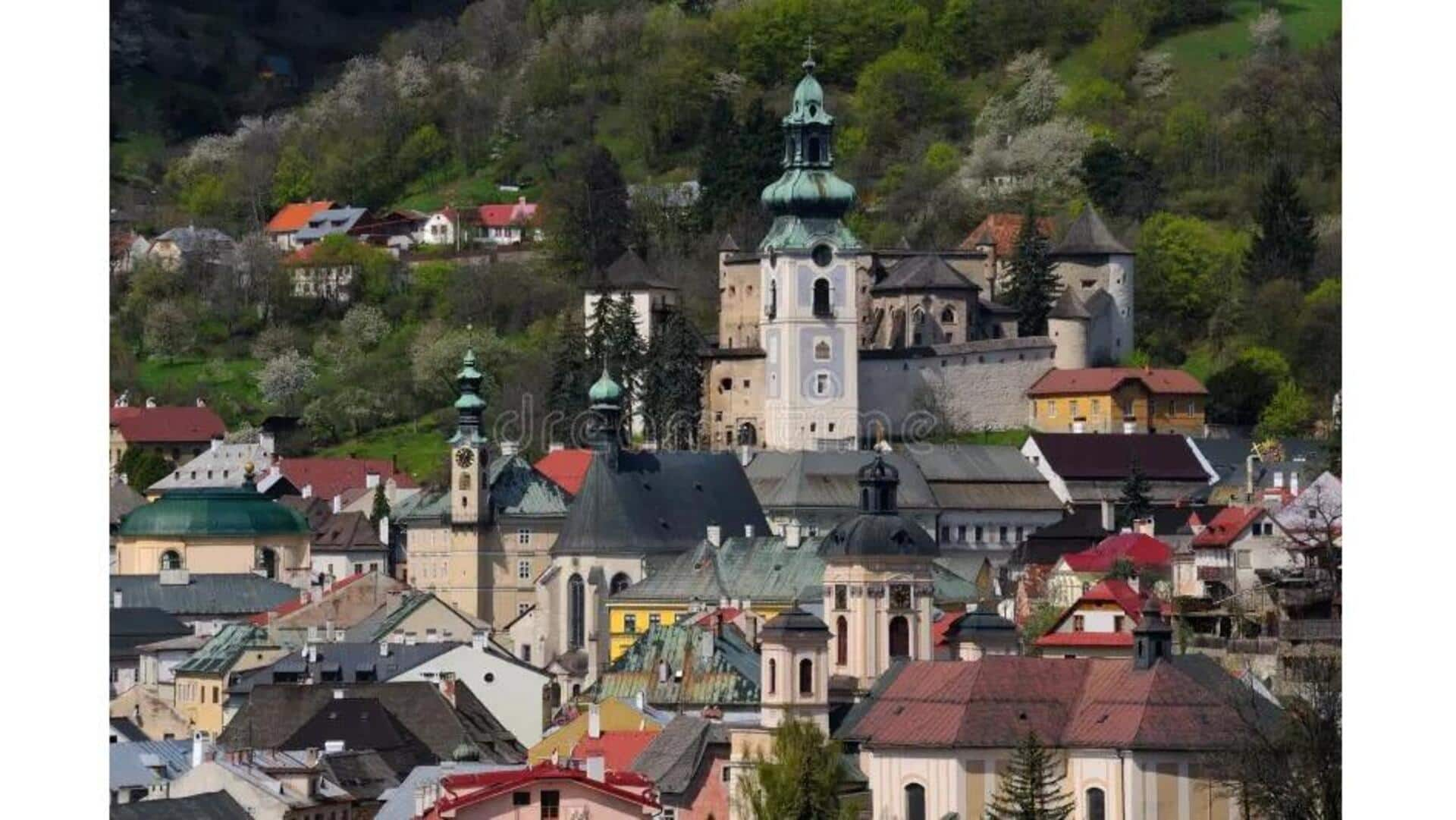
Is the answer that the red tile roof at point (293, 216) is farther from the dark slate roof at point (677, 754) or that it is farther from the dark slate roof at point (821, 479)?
the dark slate roof at point (677, 754)

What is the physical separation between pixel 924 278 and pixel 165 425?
699 inches

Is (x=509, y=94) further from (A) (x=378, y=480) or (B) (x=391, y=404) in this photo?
(A) (x=378, y=480)

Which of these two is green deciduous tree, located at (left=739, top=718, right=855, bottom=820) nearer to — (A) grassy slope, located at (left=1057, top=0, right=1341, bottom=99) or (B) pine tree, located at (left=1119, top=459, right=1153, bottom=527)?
(B) pine tree, located at (left=1119, top=459, right=1153, bottom=527)

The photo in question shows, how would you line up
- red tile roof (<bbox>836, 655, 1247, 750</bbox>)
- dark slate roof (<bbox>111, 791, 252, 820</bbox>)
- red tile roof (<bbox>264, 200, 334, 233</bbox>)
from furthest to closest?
red tile roof (<bbox>264, 200, 334, 233</bbox>), red tile roof (<bbox>836, 655, 1247, 750</bbox>), dark slate roof (<bbox>111, 791, 252, 820</bbox>)

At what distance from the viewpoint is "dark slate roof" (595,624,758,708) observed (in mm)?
61312

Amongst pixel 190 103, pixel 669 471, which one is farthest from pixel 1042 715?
pixel 190 103

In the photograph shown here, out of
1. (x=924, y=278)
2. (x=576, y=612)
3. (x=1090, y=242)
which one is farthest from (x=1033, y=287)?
(x=576, y=612)

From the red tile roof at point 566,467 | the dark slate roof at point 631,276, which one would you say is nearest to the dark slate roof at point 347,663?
the red tile roof at point 566,467

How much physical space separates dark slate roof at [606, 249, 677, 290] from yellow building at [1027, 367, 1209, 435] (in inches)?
357

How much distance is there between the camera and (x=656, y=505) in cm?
7962

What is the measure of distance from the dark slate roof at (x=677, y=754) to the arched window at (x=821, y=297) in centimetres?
3803

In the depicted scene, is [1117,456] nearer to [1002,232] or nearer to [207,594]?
[1002,232]

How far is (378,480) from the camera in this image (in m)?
96.7

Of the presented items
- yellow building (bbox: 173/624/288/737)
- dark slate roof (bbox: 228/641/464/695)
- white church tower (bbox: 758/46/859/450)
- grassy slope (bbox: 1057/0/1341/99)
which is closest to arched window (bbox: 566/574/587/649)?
yellow building (bbox: 173/624/288/737)
